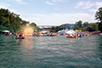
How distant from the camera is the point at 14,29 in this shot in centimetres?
11256

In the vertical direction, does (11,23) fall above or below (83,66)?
above

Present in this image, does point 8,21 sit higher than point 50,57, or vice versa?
point 8,21

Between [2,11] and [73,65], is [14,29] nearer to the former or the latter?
[2,11]

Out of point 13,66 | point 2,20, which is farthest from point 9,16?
point 13,66

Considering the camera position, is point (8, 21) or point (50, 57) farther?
point (8, 21)

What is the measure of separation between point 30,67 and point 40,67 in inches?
39.0

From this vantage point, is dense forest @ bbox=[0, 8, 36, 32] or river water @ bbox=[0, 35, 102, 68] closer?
river water @ bbox=[0, 35, 102, 68]

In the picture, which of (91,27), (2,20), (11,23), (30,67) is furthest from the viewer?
(91,27)

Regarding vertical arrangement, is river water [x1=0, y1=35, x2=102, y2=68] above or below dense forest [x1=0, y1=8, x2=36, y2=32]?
below

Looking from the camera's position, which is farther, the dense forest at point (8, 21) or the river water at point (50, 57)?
the dense forest at point (8, 21)

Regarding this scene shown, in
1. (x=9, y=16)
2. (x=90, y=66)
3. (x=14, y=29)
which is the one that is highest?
(x=9, y=16)

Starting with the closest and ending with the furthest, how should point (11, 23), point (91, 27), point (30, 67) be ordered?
point (30, 67) → point (11, 23) → point (91, 27)

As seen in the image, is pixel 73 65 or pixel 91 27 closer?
pixel 73 65

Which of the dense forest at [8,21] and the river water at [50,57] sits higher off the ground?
the dense forest at [8,21]
